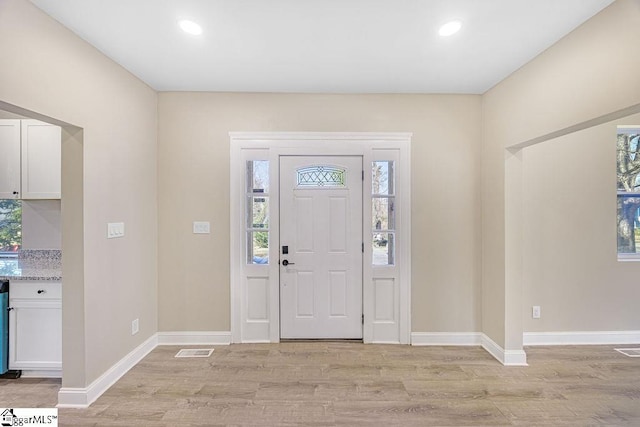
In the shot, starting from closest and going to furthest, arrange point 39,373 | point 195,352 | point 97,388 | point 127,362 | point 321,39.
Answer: point 321,39 → point 97,388 → point 39,373 → point 127,362 → point 195,352

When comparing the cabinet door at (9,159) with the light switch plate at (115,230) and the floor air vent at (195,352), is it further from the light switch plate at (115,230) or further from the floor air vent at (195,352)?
the floor air vent at (195,352)

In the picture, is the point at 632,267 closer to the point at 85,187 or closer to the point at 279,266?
the point at 279,266

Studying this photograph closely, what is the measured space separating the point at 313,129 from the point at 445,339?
8.91 ft

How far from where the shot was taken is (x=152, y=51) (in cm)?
Result: 278

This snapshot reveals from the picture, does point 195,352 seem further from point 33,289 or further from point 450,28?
point 450,28

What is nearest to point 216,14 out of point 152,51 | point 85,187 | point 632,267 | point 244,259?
point 152,51

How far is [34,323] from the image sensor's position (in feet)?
9.38

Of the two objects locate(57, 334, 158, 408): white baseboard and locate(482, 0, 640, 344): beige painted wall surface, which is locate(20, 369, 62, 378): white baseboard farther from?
locate(482, 0, 640, 344): beige painted wall surface

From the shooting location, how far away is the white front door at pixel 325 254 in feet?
12.4

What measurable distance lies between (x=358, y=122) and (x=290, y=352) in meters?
2.55

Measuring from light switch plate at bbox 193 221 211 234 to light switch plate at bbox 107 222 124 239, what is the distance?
77 cm

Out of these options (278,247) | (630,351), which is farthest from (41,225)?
(630,351)

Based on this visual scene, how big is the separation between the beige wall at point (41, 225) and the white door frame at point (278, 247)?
1.66 m

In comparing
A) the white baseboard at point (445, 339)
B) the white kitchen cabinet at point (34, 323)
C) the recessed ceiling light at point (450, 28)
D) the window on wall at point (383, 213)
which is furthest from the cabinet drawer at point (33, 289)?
the recessed ceiling light at point (450, 28)
